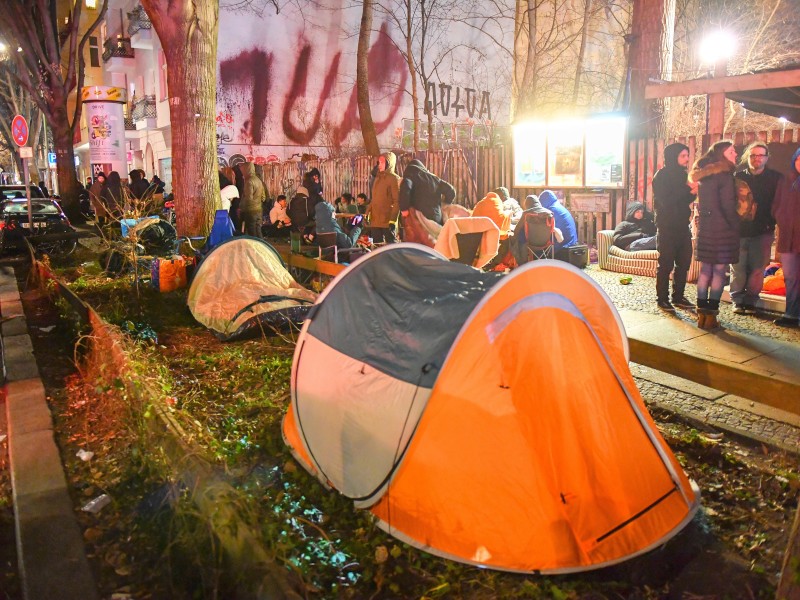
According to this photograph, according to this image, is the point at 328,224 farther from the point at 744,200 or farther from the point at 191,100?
the point at 744,200

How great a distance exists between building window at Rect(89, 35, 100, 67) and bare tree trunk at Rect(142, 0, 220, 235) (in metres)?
36.1

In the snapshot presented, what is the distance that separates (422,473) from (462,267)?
138 centimetres

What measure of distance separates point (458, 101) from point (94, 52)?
26727mm

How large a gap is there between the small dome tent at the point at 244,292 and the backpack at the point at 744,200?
5.03 m

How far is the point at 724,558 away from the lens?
3.54 m

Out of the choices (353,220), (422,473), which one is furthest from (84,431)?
(353,220)

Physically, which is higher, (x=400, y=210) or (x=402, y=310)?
(x=400, y=210)

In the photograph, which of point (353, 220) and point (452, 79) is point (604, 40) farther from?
point (353, 220)

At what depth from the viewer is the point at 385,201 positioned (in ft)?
36.1

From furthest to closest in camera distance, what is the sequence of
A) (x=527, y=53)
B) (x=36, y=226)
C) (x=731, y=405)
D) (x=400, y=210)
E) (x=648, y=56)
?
(x=527, y=53), (x=36, y=226), (x=648, y=56), (x=400, y=210), (x=731, y=405)

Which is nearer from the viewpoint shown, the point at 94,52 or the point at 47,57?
the point at 47,57

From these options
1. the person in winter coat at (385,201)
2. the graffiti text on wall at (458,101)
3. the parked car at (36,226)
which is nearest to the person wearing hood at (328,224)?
the person in winter coat at (385,201)

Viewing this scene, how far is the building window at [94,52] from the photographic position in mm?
42744

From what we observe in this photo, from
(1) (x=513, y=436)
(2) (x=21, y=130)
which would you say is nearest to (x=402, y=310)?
(1) (x=513, y=436)
